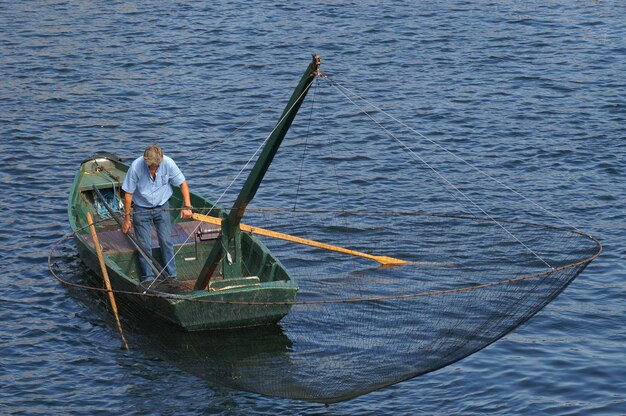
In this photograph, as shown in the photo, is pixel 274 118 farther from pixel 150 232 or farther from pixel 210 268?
pixel 210 268

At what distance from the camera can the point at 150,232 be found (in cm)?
1873

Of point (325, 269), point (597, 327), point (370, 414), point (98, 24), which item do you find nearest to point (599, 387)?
point (597, 327)

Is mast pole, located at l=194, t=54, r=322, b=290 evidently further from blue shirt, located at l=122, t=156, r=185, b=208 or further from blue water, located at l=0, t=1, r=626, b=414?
blue water, located at l=0, t=1, r=626, b=414

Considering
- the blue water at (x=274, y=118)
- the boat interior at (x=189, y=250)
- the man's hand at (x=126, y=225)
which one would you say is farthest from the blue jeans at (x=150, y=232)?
the blue water at (x=274, y=118)

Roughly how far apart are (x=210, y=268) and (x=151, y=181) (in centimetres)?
191

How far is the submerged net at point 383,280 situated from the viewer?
14.0 metres

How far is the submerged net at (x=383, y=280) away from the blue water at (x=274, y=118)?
0.78 meters

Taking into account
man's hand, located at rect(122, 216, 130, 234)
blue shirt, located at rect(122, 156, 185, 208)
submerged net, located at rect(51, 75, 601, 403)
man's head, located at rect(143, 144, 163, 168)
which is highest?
man's head, located at rect(143, 144, 163, 168)

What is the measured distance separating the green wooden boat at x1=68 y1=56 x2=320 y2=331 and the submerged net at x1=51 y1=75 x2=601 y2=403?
0.25 metres

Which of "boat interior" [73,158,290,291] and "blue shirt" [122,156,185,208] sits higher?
"blue shirt" [122,156,185,208]

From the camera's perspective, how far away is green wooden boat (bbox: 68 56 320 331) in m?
15.9

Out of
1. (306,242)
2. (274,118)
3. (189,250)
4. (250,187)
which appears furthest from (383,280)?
(274,118)

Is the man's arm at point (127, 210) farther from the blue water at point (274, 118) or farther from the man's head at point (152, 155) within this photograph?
the blue water at point (274, 118)

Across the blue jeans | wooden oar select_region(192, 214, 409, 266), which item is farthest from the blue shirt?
wooden oar select_region(192, 214, 409, 266)
